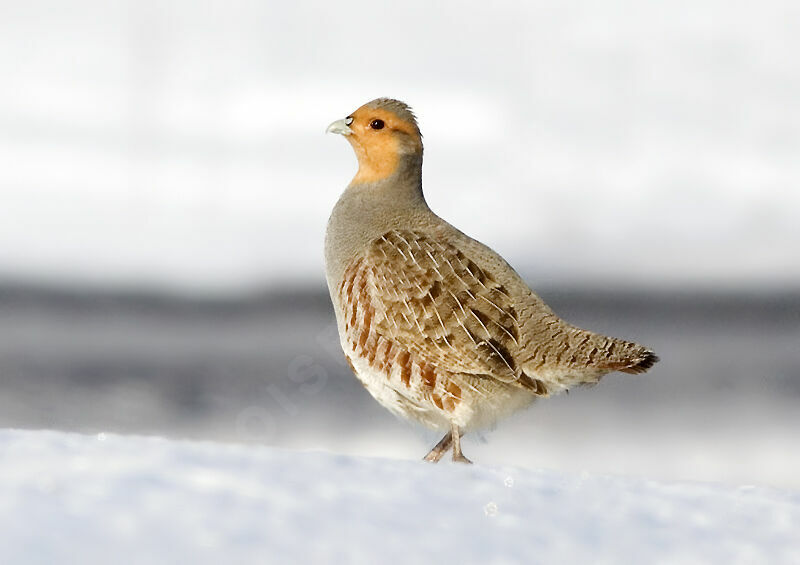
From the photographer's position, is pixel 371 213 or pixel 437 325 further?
pixel 371 213

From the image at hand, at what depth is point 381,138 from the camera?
2914mm

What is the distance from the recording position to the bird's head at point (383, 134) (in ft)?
9.53

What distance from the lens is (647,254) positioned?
3500mm

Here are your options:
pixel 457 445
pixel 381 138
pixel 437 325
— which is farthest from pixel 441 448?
pixel 381 138

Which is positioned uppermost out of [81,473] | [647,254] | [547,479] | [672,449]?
[647,254]

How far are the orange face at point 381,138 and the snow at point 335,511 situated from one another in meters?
1.75

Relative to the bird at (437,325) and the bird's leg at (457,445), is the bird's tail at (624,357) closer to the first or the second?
the bird at (437,325)

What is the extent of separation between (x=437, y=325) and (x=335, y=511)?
63.0 inches

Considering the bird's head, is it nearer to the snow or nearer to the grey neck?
the grey neck

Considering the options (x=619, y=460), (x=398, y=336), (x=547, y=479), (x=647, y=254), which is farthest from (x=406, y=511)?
(x=647, y=254)

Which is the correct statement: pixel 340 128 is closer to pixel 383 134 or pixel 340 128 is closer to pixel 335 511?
pixel 383 134

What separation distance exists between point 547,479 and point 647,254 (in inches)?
93.3

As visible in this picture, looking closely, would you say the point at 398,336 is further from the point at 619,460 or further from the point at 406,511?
the point at 406,511

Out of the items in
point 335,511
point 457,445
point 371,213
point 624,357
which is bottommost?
→ point 335,511
